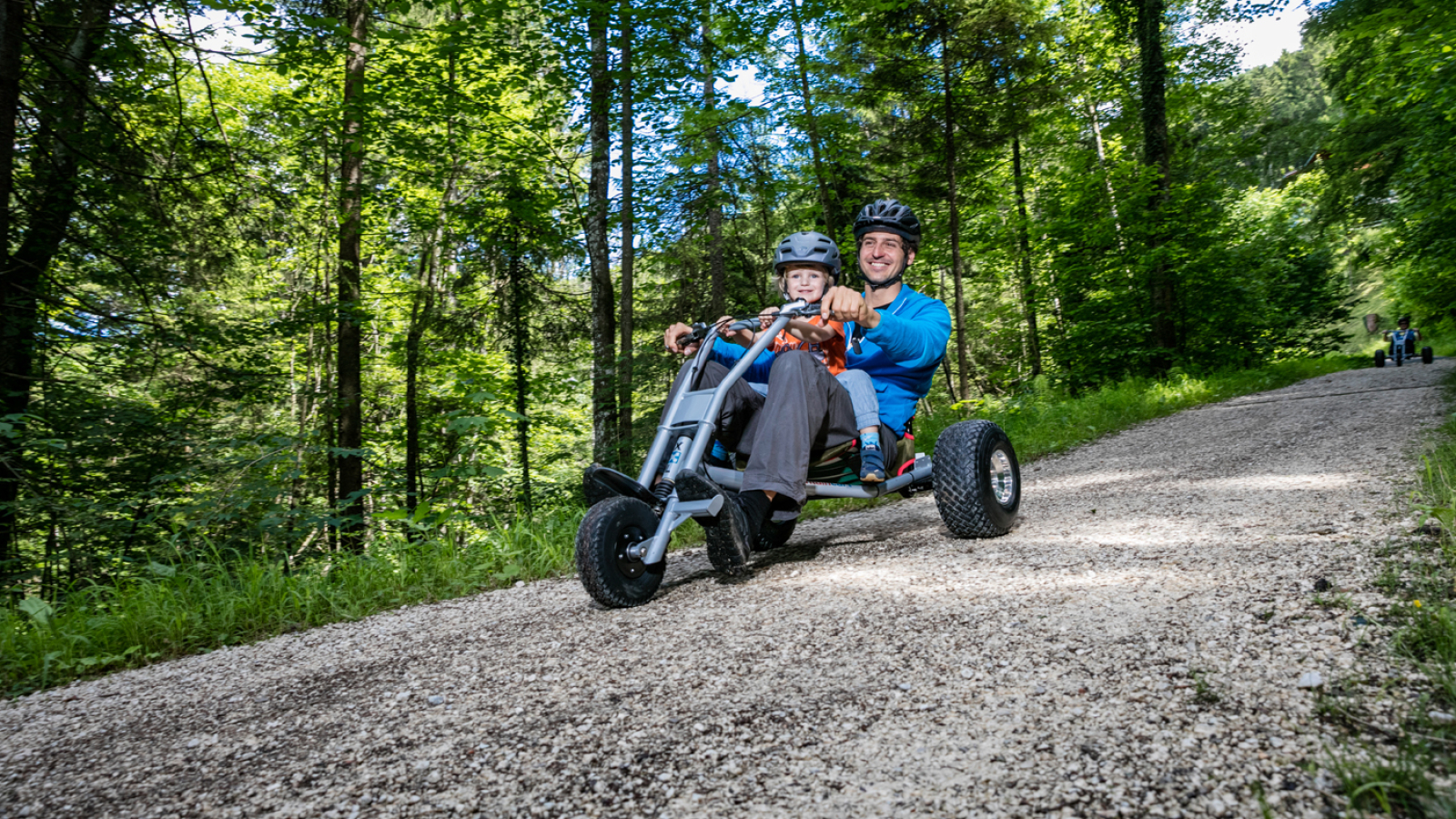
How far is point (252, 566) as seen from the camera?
11.7 ft

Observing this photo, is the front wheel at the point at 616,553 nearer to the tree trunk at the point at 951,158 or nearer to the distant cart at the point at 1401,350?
the tree trunk at the point at 951,158

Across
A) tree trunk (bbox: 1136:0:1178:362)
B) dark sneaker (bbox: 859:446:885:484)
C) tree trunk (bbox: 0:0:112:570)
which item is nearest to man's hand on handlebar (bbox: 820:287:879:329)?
dark sneaker (bbox: 859:446:885:484)

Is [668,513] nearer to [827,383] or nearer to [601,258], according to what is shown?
[827,383]

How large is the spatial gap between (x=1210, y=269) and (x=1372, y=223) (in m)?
4.71

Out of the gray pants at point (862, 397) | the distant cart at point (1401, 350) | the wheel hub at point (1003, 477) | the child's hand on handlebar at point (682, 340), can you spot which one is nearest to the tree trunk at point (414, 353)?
the child's hand on handlebar at point (682, 340)

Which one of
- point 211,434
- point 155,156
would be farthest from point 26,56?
point 211,434

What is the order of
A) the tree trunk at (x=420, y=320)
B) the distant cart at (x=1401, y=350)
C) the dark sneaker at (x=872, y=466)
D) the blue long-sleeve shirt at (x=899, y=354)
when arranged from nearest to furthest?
the dark sneaker at (x=872, y=466) < the blue long-sleeve shirt at (x=899, y=354) < the tree trunk at (x=420, y=320) < the distant cart at (x=1401, y=350)

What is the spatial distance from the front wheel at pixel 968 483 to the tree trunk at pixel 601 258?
5.14 meters

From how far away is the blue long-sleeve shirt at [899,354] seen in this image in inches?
138

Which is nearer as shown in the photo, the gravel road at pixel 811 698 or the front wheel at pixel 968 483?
the gravel road at pixel 811 698

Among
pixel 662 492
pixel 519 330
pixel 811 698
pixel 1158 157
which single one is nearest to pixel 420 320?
pixel 519 330

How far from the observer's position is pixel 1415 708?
1.30 metres

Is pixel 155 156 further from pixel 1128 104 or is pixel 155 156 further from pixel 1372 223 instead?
pixel 1372 223

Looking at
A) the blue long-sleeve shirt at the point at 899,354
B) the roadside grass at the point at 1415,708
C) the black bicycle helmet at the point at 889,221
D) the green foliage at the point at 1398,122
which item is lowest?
the roadside grass at the point at 1415,708
